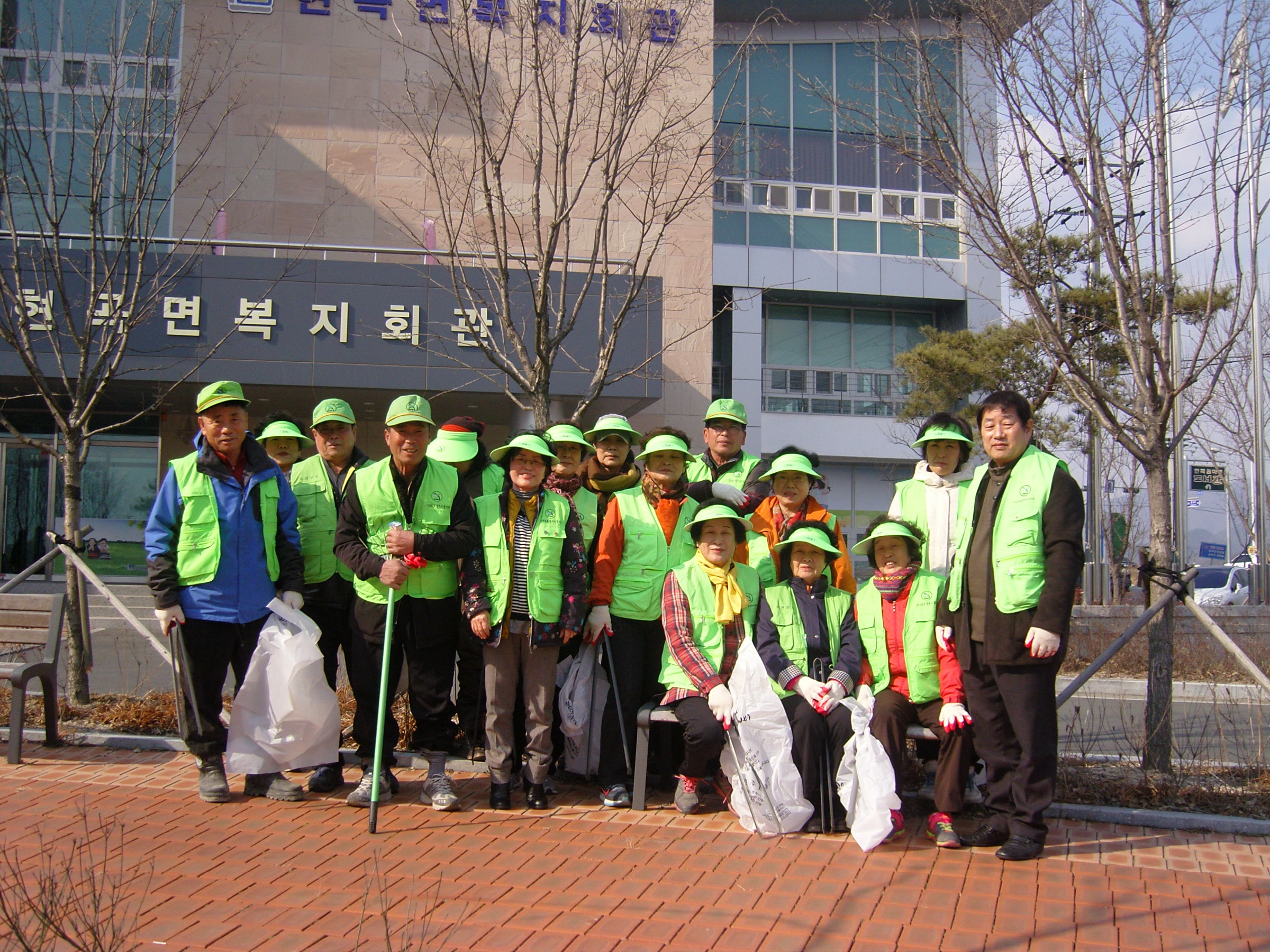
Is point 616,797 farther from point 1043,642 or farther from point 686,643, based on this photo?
point 1043,642

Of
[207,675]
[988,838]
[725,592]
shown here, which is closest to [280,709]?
[207,675]

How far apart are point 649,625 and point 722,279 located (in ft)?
69.7

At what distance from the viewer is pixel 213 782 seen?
4.98 meters

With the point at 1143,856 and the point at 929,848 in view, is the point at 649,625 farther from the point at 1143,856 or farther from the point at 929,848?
the point at 1143,856

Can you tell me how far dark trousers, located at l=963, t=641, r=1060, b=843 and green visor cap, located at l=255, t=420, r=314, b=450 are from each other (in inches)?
162

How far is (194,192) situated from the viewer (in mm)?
16188

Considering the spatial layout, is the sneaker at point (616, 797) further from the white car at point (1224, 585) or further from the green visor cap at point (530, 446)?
the white car at point (1224, 585)

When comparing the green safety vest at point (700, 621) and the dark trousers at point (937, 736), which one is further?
the green safety vest at point (700, 621)

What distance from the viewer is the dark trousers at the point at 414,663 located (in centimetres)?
506

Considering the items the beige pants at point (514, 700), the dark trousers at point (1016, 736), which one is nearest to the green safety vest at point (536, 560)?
the beige pants at point (514, 700)

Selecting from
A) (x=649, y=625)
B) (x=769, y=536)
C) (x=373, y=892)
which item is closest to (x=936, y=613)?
(x=769, y=536)

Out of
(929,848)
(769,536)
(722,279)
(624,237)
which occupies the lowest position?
(929,848)

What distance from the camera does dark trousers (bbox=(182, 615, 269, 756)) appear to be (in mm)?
5039

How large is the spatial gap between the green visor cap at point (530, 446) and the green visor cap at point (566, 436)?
0.15 m
